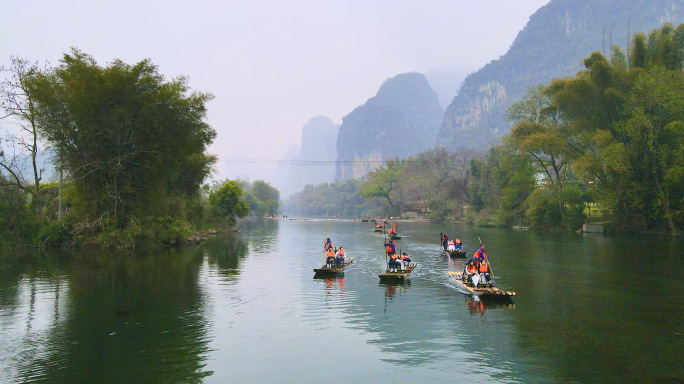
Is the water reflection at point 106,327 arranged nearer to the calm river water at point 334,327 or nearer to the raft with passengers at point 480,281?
the calm river water at point 334,327

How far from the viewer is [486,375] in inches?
409

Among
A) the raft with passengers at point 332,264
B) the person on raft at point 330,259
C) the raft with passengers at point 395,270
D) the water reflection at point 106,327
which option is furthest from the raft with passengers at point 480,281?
the water reflection at point 106,327

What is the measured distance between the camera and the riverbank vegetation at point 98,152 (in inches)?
1393

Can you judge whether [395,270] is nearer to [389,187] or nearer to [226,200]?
[226,200]

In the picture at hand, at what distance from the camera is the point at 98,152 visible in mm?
36969

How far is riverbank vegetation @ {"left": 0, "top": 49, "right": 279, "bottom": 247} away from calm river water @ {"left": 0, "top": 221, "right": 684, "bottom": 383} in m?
11.6

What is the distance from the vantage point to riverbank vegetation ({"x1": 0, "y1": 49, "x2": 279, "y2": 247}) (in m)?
35.4

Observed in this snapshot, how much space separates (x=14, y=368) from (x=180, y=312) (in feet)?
19.5

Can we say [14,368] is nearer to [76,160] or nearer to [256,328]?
[256,328]

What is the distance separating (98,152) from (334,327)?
30.1m

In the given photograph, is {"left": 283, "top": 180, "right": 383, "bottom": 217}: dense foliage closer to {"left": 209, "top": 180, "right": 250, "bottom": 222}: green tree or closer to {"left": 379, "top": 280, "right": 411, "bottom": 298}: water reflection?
{"left": 209, "top": 180, "right": 250, "bottom": 222}: green tree

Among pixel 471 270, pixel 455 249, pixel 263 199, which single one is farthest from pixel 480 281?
pixel 263 199

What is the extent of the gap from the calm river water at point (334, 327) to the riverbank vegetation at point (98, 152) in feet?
38.0

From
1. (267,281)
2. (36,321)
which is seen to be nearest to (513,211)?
→ (267,281)
